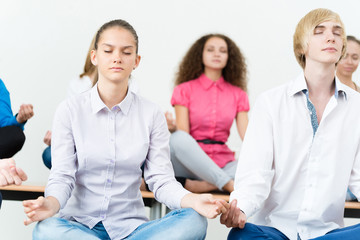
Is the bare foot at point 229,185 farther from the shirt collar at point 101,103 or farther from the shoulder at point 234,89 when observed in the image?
the shirt collar at point 101,103

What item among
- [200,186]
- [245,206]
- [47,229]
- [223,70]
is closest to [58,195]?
[47,229]

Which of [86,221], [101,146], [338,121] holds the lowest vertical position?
[86,221]

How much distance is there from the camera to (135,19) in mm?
4055

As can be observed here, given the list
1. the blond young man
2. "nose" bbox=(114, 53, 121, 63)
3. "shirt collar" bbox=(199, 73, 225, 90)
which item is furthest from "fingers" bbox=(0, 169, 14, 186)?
"shirt collar" bbox=(199, 73, 225, 90)

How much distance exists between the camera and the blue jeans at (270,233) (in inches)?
66.3

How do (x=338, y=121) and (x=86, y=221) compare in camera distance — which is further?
(x=338, y=121)

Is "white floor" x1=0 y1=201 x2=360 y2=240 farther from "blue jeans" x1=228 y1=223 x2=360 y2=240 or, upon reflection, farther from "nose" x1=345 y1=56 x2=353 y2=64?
"blue jeans" x1=228 y1=223 x2=360 y2=240

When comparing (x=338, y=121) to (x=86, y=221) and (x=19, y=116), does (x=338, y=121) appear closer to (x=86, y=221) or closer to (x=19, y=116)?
(x=86, y=221)

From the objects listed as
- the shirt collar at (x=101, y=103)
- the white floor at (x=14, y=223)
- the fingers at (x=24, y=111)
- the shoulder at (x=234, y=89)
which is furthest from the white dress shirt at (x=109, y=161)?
the white floor at (x=14, y=223)

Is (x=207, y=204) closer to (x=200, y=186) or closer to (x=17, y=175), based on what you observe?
(x=17, y=175)

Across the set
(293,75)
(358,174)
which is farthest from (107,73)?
(293,75)

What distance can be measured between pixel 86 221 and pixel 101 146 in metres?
0.26

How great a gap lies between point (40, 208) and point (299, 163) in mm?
894

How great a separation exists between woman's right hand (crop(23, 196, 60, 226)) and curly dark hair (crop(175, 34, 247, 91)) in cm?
178
